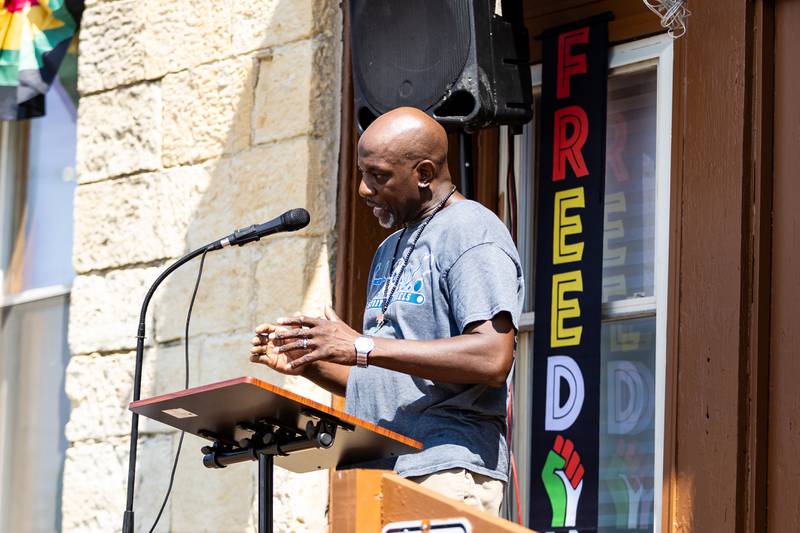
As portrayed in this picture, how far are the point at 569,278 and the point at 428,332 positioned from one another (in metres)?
1.37

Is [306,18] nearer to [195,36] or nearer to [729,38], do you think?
[195,36]

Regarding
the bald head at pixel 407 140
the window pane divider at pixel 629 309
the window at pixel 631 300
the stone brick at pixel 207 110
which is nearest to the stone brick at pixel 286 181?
the stone brick at pixel 207 110

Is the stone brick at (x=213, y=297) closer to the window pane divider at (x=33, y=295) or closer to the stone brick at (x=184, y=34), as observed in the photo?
the stone brick at (x=184, y=34)

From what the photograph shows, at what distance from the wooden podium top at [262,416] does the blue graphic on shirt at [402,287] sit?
453mm

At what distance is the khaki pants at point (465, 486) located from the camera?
11.5ft

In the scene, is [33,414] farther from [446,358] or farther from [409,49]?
[446,358]

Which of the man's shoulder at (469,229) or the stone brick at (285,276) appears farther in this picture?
the stone brick at (285,276)

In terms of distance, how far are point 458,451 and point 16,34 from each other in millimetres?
3927

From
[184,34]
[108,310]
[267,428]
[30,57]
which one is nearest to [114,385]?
[108,310]

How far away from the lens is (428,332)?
3.66m

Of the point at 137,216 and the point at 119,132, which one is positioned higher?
the point at 119,132

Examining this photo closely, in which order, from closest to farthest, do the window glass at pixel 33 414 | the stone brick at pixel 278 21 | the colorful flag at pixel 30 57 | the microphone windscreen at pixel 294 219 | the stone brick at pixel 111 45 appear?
the microphone windscreen at pixel 294 219
the stone brick at pixel 278 21
the stone brick at pixel 111 45
the colorful flag at pixel 30 57
the window glass at pixel 33 414

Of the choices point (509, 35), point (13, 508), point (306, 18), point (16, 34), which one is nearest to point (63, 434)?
point (13, 508)

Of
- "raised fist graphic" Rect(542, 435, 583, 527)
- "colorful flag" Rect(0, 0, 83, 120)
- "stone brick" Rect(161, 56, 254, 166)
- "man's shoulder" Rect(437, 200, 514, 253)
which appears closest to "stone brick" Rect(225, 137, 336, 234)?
"stone brick" Rect(161, 56, 254, 166)
